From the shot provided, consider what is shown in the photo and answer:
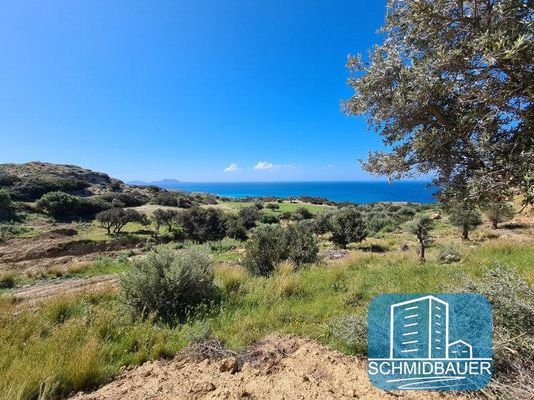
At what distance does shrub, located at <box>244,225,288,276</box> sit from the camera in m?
10.3

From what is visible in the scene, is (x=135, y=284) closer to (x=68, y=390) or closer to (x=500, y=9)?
(x=68, y=390)

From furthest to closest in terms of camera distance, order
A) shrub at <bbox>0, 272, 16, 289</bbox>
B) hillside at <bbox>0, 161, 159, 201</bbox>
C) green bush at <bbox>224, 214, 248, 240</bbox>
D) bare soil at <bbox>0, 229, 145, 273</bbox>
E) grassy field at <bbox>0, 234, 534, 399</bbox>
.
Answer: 1. hillside at <bbox>0, 161, 159, 201</bbox>
2. green bush at <bbox>224, 214, 248, 240</bbox>
3. bare soil at <bbox>0, 229, 145, 273</bbox>
4. shrub at <bbox>0, 272, 16, 289</bbox>
5. grassy field at <bbox>0, 234, 534, 399</bbox>

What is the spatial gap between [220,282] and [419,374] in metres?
5.16

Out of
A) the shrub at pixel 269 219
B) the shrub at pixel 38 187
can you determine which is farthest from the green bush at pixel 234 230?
the shrub at pixel 38 187

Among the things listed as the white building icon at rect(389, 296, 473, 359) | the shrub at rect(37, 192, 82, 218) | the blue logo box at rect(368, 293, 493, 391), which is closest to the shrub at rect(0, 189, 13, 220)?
the shrub at rect(37, 192, 82, 218)

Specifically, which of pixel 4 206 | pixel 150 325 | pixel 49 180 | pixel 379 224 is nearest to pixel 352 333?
pixel 150 325

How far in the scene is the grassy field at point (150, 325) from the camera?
3.37 m

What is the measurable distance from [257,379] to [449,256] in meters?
10.3

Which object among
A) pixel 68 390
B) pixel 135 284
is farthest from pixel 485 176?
pixel 135 284

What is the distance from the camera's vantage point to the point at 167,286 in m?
5.83

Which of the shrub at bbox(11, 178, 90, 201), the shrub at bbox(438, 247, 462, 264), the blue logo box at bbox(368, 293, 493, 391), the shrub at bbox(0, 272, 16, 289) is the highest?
the shrub at bbox(11, 178, 90, 201)

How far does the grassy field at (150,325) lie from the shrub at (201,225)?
25001mm

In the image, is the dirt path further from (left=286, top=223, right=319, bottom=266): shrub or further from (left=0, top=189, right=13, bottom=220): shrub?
(left=0, top=189, right=13, bottom=220): shrub

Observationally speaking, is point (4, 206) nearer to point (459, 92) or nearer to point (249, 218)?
point (249, 218)
